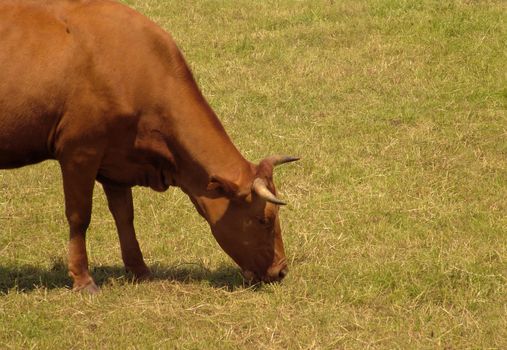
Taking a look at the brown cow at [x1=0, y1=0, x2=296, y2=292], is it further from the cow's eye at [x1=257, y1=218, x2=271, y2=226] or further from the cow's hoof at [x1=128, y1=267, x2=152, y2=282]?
the cow's hoof at [x1=128, y1=267, x2=152, y2=282]

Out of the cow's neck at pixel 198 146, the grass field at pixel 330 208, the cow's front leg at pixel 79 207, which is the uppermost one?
the cow's neck at pixel 198 146

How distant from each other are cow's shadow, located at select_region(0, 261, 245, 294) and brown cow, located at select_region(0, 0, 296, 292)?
0.22 meters

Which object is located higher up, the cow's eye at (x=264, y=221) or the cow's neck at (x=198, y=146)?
the cow's neck at (x=198, y=146)

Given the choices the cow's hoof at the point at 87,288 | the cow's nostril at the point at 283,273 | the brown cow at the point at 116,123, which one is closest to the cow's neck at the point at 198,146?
the brown cow at the point at 116,123

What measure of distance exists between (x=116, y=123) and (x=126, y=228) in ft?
3.36

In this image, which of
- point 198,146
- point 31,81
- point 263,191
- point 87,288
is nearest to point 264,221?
point 263,191

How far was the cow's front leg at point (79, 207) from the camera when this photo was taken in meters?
7.64

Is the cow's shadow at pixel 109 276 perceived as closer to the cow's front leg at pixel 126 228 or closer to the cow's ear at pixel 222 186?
the cow's front leg at pixel 126 228

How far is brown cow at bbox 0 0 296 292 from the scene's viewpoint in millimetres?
7512

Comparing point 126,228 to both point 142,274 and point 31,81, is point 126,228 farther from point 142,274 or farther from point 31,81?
point 31,81

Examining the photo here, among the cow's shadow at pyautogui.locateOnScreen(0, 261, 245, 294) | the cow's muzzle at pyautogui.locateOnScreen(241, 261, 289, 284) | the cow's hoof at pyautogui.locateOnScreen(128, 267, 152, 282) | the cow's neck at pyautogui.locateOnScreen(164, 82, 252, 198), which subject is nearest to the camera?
the cow's neck at pyautogui.locateOnScreen(164, 82, 252, 198)

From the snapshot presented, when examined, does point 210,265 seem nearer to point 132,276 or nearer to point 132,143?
point 132,276

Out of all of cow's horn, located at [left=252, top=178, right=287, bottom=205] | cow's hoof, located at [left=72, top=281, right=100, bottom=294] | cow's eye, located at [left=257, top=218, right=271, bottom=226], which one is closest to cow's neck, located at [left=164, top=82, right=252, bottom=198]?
cow's horn, located at [left=252, top=178, right=287, bottom=205]

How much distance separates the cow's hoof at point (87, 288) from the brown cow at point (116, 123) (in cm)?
1
